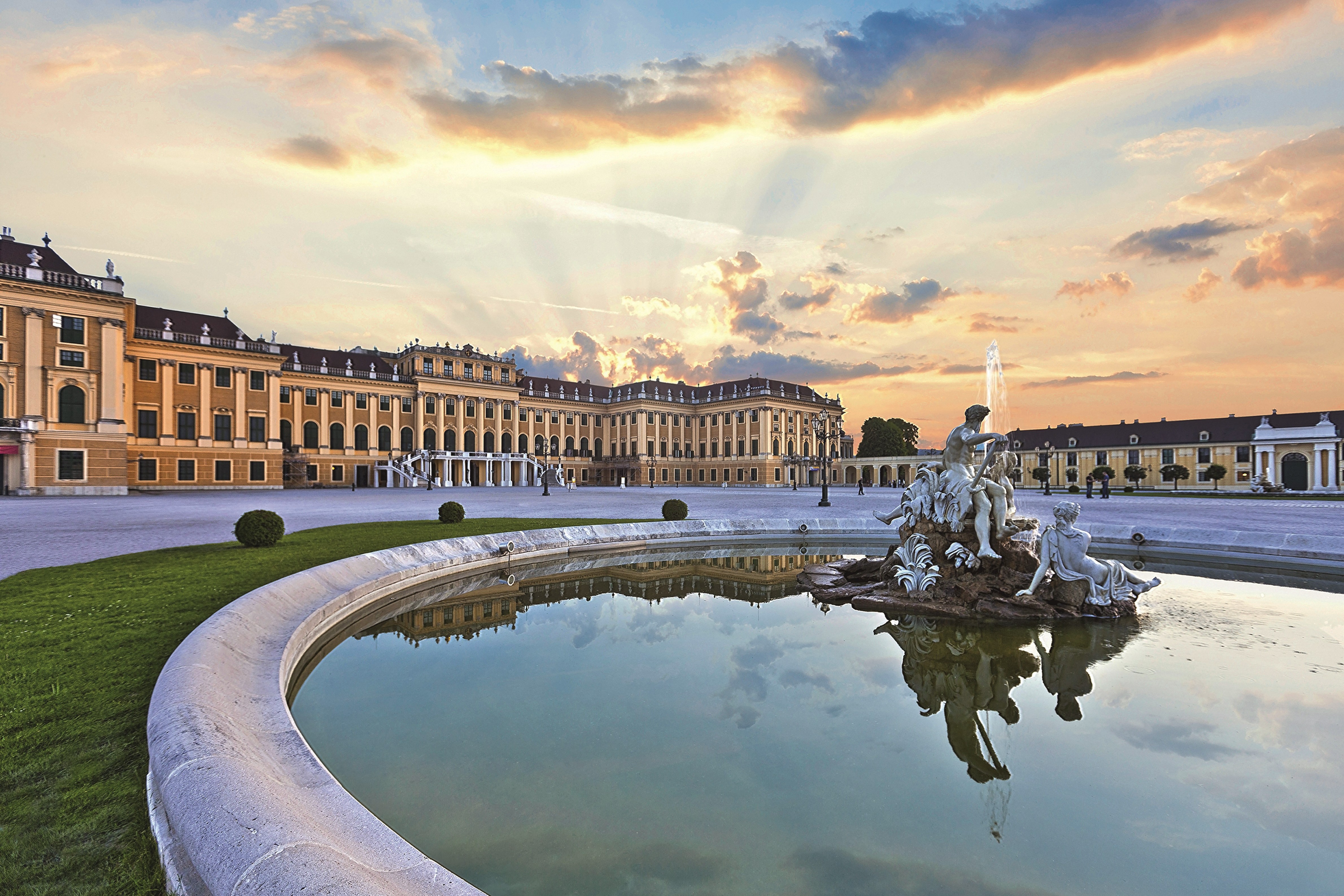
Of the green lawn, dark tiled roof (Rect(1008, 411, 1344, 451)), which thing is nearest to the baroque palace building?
dark tiled roof (Rect(1008, 411, 1344, 451))

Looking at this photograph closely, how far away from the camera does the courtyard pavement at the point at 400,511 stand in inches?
512

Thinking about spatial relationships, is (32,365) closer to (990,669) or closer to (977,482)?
(977,482)

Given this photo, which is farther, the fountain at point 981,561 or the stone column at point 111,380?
the stone column at point 111,380

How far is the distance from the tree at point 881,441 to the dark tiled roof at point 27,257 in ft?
244

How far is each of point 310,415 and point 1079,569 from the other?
60459mm

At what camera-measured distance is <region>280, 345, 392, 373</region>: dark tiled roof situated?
190ft

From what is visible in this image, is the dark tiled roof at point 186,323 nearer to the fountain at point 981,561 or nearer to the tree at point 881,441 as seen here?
the fountain at point 981,561

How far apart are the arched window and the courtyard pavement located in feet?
16.7

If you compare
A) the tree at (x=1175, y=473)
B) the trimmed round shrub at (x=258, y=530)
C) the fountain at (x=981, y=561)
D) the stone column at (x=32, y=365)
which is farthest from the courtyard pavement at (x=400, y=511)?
the tree at (x=1175, y=473)

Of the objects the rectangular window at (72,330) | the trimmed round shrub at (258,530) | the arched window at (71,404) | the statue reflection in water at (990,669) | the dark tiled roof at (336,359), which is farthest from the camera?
the dark tiled roof at (336,359)

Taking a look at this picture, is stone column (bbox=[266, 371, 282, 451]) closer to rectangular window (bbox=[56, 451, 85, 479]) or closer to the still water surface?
rectangular window (bbox=[56, 451, 85, 479])

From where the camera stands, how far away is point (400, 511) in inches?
892

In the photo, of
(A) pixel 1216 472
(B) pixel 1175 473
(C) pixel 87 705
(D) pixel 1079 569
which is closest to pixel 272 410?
(C) pixel 87 705

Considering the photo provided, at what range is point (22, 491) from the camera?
107ft
